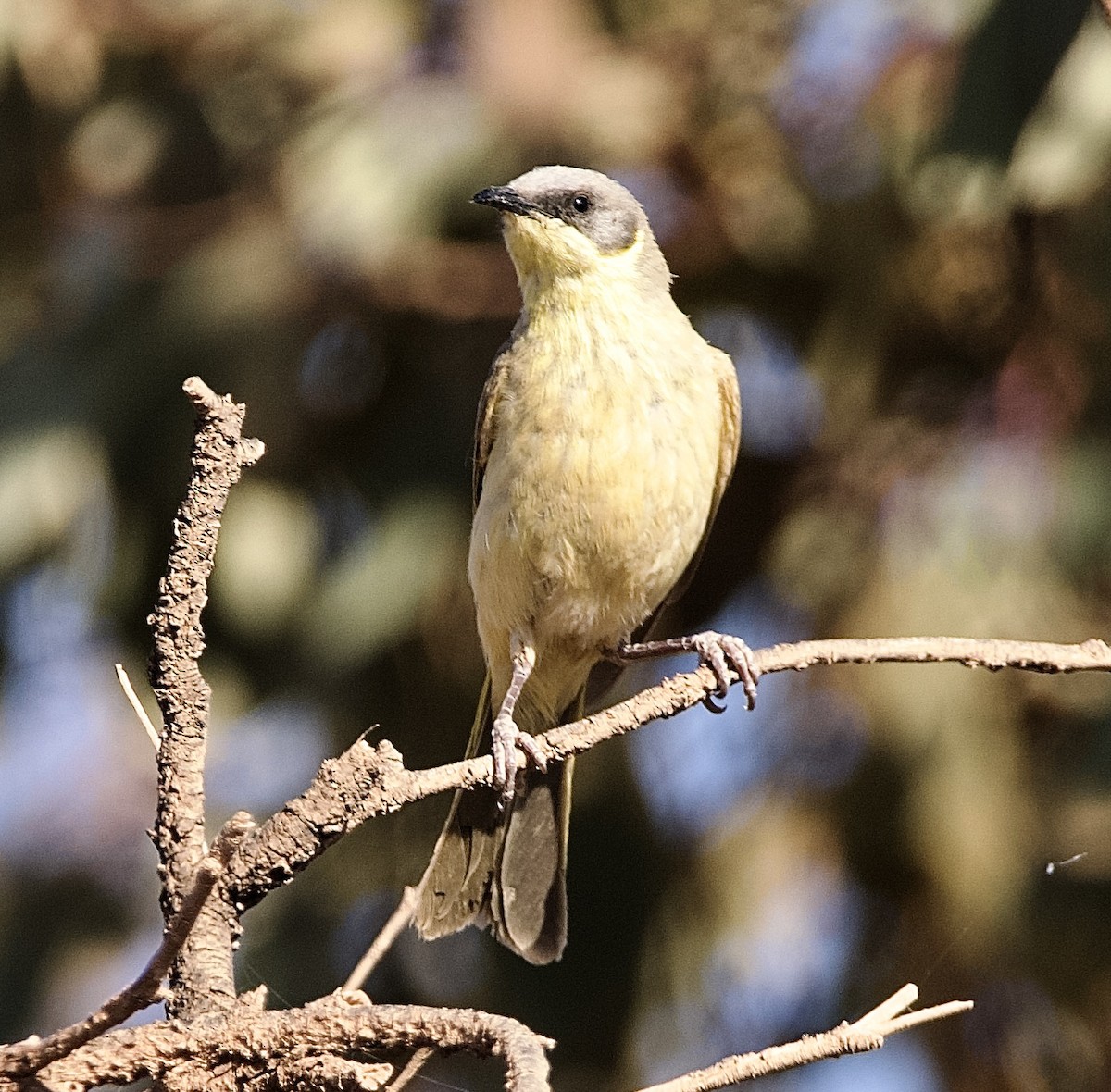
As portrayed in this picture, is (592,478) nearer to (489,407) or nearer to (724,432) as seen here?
(489,407)

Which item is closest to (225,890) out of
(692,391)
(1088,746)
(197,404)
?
(197,404)

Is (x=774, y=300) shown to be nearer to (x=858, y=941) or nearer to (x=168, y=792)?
(x=858, y=941)

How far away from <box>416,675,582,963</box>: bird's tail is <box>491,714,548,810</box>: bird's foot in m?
0.07

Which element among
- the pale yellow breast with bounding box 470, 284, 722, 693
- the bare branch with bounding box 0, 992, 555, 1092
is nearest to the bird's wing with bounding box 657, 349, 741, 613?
the pale yellow breast with bounding box 470, 284, 722, 693

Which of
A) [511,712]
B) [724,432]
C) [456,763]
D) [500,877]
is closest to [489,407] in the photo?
[724,432]

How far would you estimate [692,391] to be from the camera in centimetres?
368

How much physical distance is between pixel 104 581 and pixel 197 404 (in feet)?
10.6

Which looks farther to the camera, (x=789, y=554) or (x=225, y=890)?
(x=789, y=554)

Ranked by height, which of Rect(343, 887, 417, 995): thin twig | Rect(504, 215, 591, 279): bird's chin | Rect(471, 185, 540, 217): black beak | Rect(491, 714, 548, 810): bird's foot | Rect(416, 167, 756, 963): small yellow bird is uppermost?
Rect(471, 185, 540, 217): black beak

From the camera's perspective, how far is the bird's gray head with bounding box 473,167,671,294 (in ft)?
12.5

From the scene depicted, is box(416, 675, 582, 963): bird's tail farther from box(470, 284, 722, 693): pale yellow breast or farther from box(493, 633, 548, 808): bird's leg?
box(470, 284, 722, 693): pale yellow breast

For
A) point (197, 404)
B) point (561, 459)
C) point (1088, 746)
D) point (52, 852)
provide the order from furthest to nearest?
point (52, 852) → point (1088, 746) → point (561, 459) → point (197, 404)

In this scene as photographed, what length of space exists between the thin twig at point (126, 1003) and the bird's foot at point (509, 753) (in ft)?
2.18

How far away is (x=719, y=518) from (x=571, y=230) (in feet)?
4.68
